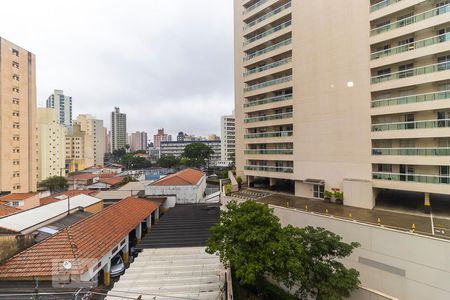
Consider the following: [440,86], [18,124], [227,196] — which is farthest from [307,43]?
[18,124]

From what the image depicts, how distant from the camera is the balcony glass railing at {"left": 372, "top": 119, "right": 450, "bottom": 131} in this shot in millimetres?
17859

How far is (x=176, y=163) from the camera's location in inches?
3551

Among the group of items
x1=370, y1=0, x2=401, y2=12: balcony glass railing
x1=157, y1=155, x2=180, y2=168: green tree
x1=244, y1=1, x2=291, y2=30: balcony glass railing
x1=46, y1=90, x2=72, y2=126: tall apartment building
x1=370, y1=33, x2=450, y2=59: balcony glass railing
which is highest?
x1=46, y1=90, x2=72, y2=126: tall apartment building

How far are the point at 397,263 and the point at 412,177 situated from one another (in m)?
8.49

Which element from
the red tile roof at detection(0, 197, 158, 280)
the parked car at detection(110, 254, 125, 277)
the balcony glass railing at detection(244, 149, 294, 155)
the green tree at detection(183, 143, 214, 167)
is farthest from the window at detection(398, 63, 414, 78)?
the green tree at detection(183, 143, 214, 167)

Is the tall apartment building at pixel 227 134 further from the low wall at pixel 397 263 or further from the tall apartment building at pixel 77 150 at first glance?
the low wall at pixel 397 263

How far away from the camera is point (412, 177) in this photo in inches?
748

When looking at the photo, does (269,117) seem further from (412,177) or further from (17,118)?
(17,118)

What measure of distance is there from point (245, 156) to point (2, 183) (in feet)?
152

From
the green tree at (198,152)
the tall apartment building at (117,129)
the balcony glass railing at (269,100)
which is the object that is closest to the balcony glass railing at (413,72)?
the balcony glass railing at (269,100)

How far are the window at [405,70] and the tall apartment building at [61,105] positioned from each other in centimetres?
15068

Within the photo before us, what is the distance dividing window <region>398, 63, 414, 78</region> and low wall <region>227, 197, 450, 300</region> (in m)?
13.9

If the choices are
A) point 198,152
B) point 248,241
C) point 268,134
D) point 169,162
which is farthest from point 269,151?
point 169,162

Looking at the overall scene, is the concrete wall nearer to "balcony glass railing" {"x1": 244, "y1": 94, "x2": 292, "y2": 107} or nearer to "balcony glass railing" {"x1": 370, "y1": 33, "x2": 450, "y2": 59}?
"balcony glass railing" {"x1": 370, "y1": 33, "x2": 450, "y2": 59}
